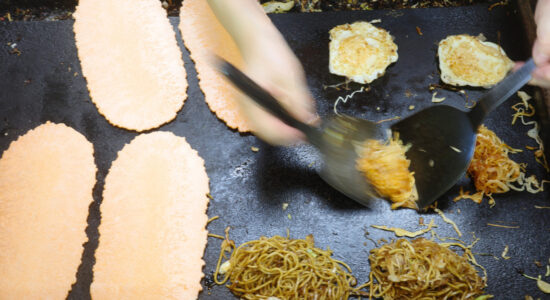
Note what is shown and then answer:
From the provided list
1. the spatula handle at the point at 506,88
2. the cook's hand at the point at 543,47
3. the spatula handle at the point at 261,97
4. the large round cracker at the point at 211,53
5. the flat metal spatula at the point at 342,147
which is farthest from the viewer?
the large round cracker at the point at 211,53

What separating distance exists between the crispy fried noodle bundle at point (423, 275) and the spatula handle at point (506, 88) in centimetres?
94

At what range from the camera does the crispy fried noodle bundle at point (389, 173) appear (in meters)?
2.79

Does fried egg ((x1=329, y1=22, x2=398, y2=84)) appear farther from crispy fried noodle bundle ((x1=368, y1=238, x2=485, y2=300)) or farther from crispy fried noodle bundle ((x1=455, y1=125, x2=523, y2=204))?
crispy fried noodle bundle ((x1=368, y1=238, x2=485, y2=300))

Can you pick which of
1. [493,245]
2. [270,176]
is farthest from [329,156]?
[493,245]

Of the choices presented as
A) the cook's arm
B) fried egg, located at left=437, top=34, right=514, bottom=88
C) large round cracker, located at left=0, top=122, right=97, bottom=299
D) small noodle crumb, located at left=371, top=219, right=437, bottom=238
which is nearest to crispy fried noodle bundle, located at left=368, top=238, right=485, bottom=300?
small noodle crumb, located at left=371, top=219, right=437, bottom=238

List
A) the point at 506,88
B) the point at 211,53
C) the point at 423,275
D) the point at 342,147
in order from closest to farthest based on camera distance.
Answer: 1. the point at 506,88
2. the point at 423,275
3. the point at 342,147
4. the point at 211,53

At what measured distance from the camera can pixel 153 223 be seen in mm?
2854

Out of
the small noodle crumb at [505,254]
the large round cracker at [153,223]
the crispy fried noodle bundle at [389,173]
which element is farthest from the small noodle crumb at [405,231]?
the large round cracker at [153,223]

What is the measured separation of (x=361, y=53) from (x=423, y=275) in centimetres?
176

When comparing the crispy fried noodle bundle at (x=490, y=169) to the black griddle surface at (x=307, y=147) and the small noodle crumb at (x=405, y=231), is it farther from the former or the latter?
the small noodle crumb at (x=405, y=231)

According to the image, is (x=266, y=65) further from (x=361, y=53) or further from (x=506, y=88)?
(x=506, y=88)

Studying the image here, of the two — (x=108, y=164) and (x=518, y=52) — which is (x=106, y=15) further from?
(x=518, y=52)

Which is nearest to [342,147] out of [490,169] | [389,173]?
[389,173]

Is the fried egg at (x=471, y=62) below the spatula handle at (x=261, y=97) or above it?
below
